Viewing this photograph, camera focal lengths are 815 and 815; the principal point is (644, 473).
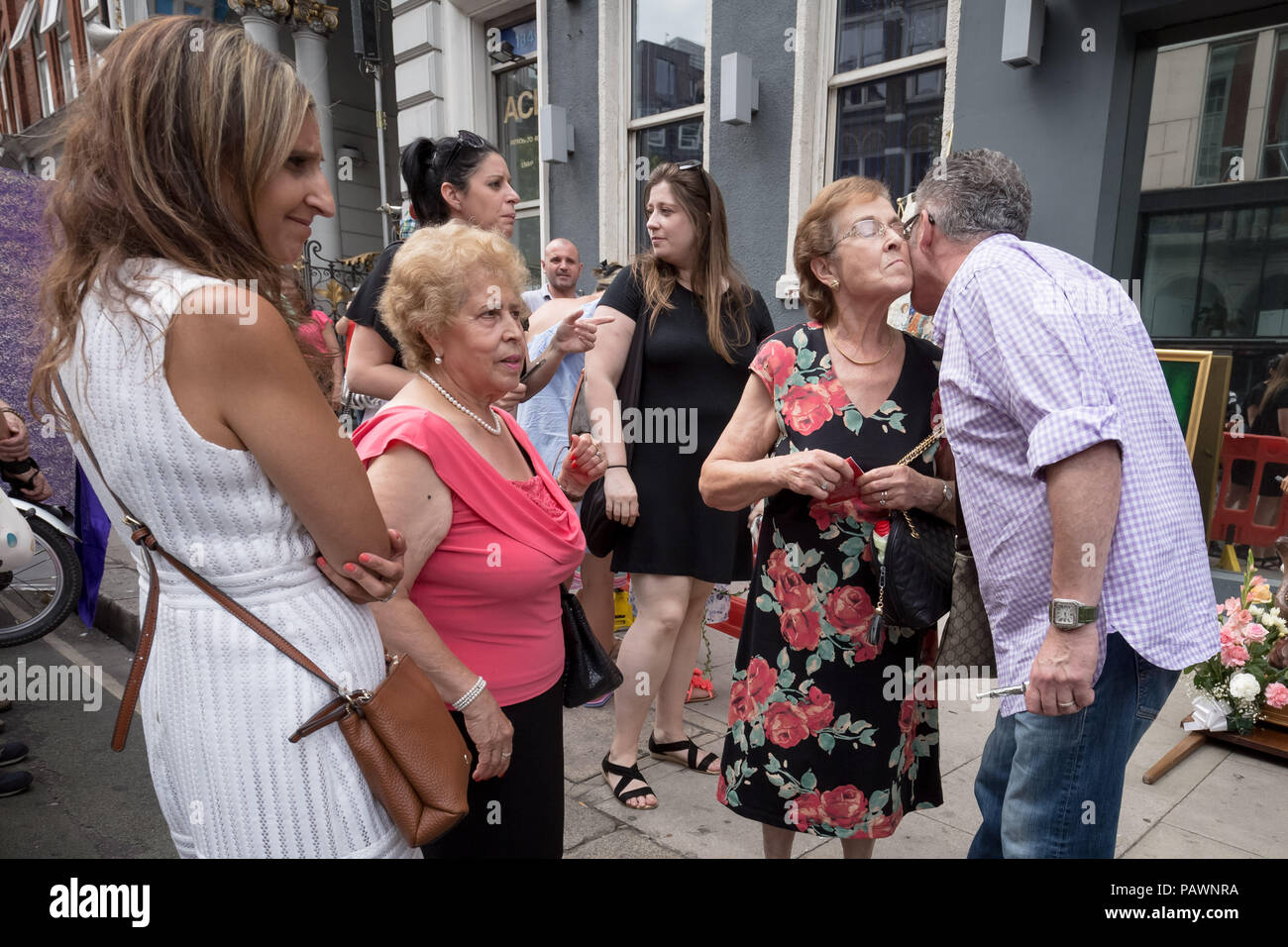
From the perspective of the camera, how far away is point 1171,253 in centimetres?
470

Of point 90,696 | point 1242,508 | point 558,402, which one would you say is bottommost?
point 90,696

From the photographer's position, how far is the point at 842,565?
2107mm

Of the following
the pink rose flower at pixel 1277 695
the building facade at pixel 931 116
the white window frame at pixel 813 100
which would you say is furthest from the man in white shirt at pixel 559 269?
the pink rose flower at pixel 1277 695

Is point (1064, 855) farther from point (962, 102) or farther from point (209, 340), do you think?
point (962, 102)

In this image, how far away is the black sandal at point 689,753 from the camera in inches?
128

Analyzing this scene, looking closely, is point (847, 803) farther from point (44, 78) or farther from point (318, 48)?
point (44, 78)

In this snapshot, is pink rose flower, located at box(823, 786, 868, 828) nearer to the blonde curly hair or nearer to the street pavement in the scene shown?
the street pavement

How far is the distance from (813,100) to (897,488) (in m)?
4.99

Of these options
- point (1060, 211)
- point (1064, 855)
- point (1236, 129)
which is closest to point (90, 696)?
point (1064, 855)

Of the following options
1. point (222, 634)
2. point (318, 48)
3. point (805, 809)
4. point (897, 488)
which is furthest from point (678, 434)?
point (318, 48)

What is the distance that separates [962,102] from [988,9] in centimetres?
51

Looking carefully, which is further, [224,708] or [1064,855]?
[1064,855]

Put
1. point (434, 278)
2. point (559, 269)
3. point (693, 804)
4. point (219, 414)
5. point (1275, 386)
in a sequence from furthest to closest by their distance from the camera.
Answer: point (559, 269) → point (1275, 386) → point (693, 804) → point (434, 278) → point (219, 414)

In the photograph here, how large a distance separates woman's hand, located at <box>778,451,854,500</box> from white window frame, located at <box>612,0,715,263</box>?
564 centimetres
